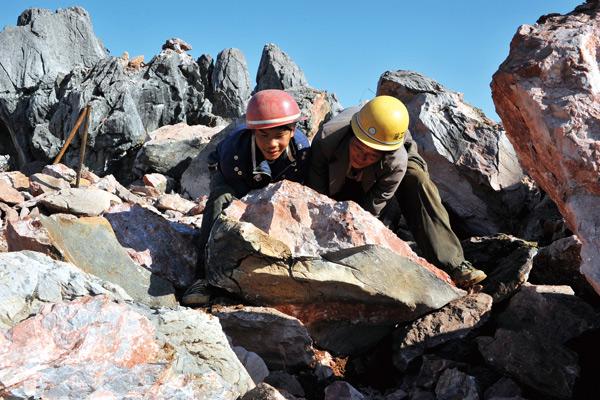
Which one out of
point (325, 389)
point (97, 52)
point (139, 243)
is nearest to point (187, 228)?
point (139, 243)

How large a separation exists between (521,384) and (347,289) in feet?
3.77

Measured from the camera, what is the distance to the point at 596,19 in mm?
3359

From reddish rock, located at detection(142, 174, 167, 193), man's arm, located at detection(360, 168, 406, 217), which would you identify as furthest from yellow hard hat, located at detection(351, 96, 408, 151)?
reddish rock, located at detection(142, 174, 167, 193)

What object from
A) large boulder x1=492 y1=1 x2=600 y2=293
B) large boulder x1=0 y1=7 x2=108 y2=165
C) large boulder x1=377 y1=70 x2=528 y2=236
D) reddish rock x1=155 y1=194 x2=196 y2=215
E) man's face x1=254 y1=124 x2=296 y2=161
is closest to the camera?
large boulder x1=492 y1=1 x2=600 y2=293

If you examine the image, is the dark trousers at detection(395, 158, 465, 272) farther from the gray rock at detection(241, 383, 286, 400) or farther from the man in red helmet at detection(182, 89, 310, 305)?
the gray rock at detection(241, 383, 286, 400)

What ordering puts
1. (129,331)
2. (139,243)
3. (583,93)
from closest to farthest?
(129,331), (583,93), (139,243)

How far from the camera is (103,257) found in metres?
4.59

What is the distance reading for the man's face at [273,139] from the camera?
5.09 meters

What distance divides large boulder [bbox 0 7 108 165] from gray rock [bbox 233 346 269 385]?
67.7 ft

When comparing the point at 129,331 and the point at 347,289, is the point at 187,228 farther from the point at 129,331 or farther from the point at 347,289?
the point at 129,331

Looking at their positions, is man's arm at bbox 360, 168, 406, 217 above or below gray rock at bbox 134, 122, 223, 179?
below

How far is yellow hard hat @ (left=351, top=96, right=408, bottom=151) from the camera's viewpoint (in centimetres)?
488

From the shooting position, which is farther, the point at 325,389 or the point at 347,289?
the point at 347,289

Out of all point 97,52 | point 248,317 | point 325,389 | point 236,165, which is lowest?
point 325,389
